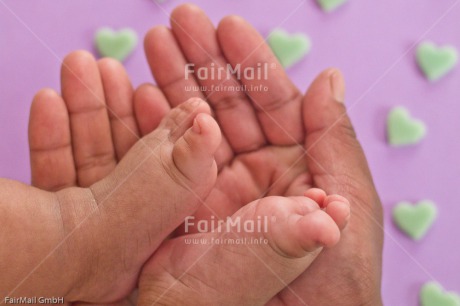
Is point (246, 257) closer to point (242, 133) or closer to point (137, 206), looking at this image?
point (137, 206)

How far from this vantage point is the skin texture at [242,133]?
0.87 meters

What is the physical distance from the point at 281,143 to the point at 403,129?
346mm

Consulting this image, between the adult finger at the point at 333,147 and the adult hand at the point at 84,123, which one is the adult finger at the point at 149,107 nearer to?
the adult hand at the point at 84,123

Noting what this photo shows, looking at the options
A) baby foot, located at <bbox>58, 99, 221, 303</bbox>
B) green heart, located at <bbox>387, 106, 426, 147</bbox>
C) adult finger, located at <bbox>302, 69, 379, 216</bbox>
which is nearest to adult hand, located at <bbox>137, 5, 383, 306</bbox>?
adult finger, located at <bbox>302, 69, 379, 216</bbox>

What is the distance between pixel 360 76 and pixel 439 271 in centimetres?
48

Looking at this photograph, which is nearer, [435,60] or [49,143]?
[49,143]

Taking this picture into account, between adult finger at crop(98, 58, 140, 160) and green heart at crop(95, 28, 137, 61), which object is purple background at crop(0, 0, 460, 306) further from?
adult finger at crop(98, 58, 140, 160)

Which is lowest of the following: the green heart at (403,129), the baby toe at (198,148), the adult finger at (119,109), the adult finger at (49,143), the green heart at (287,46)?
the adult finger at (49,143)

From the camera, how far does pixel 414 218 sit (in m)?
1.09

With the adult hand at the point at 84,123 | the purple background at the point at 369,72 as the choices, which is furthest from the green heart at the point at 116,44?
the adult hand at the point at 84,123

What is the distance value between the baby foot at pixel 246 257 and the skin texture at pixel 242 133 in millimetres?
128

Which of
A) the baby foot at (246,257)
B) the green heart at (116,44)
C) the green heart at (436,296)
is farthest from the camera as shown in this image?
the green heart at (116,44)

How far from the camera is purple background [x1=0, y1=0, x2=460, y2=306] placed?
3.59 feet

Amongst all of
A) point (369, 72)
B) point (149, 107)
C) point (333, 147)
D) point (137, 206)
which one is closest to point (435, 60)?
point (369, 72)
